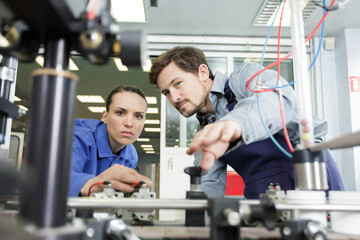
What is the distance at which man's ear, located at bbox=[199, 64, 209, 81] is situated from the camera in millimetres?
1545

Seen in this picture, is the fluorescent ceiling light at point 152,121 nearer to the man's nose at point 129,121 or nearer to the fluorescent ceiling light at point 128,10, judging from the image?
the fluorescent ceiling light at point 128,10

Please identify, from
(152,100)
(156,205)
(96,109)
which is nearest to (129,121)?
(156,205)

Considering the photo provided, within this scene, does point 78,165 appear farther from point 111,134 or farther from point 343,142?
point 343,142

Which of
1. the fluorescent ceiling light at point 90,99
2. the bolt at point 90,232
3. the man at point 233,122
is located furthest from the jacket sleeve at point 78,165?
the fluorescent ceiling light at point 90,99

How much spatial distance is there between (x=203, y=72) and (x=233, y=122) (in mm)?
925

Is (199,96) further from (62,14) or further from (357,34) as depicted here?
(357,34)

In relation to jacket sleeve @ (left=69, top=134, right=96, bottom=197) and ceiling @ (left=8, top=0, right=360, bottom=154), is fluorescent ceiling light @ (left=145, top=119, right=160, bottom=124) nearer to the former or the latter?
ceiling @ (left=8, top=0, right=360, bottom=154)

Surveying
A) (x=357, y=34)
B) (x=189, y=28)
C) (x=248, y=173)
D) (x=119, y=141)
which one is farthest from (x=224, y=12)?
(x=248, y=173)

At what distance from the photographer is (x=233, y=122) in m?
0.68

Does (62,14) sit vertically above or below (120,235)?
above

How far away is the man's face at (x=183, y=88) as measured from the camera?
4.83 ft

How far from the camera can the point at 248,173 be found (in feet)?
4.02

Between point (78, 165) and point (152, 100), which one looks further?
point (152, 100)

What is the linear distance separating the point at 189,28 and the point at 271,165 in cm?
236
